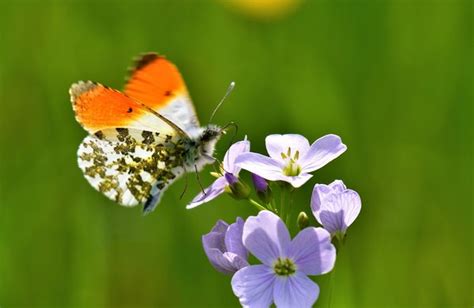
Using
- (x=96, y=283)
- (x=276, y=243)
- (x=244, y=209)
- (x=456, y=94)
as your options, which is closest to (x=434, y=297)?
(x=244, y=209)

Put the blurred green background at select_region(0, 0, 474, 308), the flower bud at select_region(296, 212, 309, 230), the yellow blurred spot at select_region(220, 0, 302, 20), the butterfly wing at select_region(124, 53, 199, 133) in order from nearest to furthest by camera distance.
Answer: the flower bud at select_region(296, 212, 309, 230) → the butterfly wing at select_region(124, 53, 199, 133) → the blurred green background at select_region(0, 0, 474, 308) → the yellow blurred spot at select_region(220, 0, 302, 20)

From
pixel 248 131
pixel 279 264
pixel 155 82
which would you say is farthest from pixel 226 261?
pixel 248 131

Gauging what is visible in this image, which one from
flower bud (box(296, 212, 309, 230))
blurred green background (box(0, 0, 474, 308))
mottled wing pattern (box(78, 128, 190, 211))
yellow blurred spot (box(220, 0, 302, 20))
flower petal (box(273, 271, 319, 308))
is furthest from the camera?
yellow blurred spot (box(220, 0, 302, 20))

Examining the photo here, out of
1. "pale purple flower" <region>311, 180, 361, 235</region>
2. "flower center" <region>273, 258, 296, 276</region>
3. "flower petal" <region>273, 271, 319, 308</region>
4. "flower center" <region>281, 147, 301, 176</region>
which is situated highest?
"flower center" <region>281, 147, 301, 176</region>

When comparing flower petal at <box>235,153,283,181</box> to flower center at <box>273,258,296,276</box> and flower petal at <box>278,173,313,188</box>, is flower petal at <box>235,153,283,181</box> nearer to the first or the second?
flower petal at <box>278,173,313,188</box>

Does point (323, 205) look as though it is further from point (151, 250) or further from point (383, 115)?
point (383, 115)

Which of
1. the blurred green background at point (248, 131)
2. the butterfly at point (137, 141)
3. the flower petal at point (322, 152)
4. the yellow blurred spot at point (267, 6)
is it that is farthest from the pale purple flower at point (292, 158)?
the yellow blurred spot at point (267, 6)

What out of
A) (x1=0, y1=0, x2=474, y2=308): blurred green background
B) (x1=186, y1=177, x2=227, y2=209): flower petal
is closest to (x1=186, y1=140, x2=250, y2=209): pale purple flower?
(x1=186, y1=177, x2=227, y2=209): flower petal
